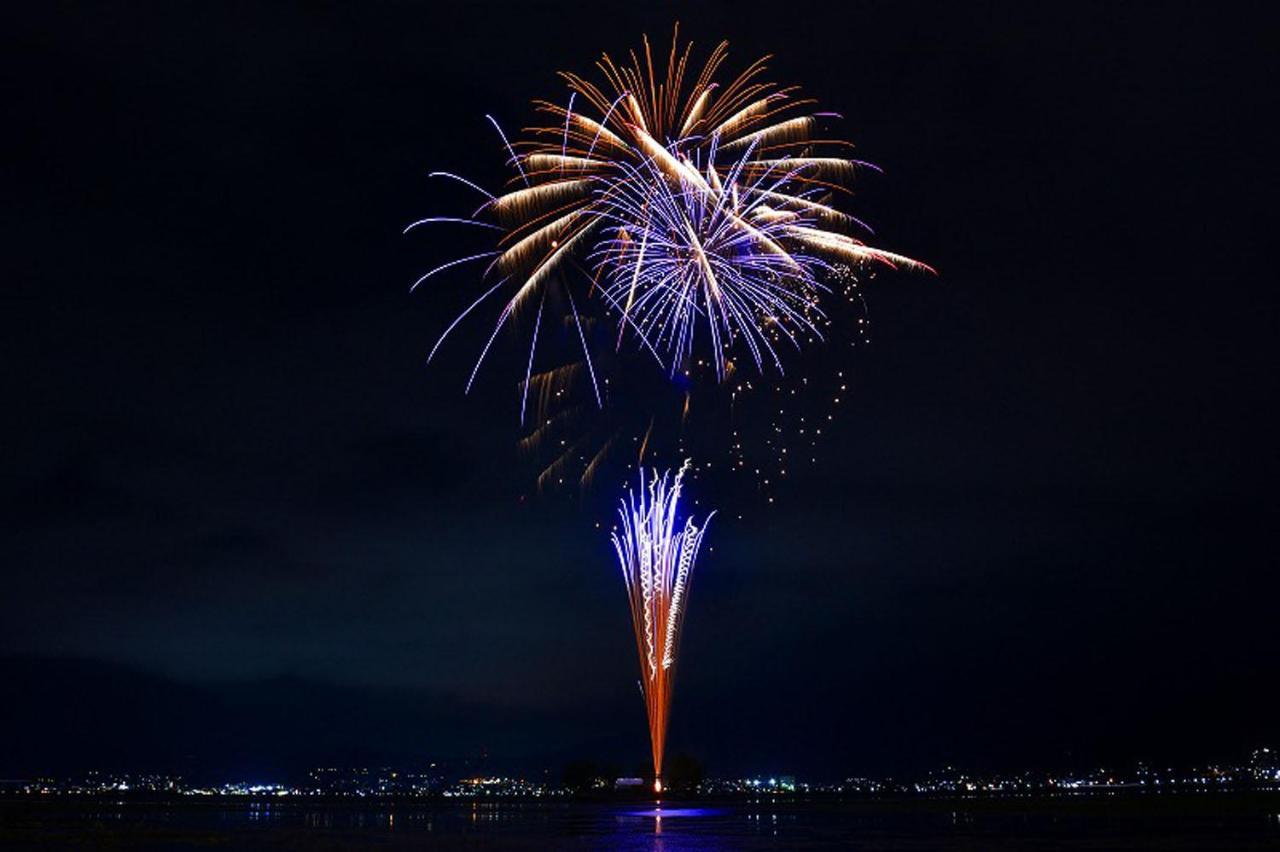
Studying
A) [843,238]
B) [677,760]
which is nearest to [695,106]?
[843,238]

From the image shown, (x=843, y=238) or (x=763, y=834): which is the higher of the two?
(x=843, y=238)

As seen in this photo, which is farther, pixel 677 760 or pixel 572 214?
pixel 677 760

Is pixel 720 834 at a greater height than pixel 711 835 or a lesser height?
lesser

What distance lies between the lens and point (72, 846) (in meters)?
41.9

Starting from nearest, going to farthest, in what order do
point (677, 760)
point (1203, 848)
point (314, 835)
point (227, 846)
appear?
point (1203, 848) < point (227, 846) < point (314, 835) < point (677, 760)

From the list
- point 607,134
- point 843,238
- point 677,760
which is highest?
point 607,134

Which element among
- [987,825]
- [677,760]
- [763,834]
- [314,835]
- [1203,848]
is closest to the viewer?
[1203,848]

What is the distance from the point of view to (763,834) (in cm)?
4600

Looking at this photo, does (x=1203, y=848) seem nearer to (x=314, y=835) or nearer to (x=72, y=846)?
(x=314, y=835)

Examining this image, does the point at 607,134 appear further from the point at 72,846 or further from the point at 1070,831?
the point at 1070,831

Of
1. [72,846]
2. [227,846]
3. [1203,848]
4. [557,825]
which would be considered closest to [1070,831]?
[1203,848]

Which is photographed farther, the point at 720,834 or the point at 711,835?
the point at 720,834

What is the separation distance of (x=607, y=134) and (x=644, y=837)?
83.8 ft

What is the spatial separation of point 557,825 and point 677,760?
2709 inches
